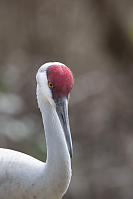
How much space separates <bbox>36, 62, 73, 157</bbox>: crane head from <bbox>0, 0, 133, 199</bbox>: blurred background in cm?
135

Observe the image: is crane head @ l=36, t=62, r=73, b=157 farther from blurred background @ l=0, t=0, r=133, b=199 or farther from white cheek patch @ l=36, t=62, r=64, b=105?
blurred background @ l=0, t=0, r=133, b=199

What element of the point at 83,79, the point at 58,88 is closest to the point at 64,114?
the point at 58,88

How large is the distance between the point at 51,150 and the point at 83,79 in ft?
17.5

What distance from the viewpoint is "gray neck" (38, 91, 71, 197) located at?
10.2 feet

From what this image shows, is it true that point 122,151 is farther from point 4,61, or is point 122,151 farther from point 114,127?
point 4,61

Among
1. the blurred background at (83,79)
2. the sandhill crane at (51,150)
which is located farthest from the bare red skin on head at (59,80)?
the blurred background at (83,79)

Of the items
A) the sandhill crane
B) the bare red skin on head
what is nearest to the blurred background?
the sandhill crane

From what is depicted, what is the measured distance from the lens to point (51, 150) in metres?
3.13

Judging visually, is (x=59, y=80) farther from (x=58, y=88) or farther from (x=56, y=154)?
(x=56, y=154)

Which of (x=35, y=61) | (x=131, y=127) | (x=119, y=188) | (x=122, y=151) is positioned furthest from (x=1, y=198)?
(x=35, y=61)

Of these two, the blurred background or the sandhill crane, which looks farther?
the blurred background

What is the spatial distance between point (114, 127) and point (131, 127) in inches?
10.6

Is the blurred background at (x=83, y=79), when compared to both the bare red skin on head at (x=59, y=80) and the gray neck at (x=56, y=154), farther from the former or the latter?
the bare red skin on head at (x=59, y=80)

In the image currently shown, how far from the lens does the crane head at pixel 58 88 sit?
3.06m
